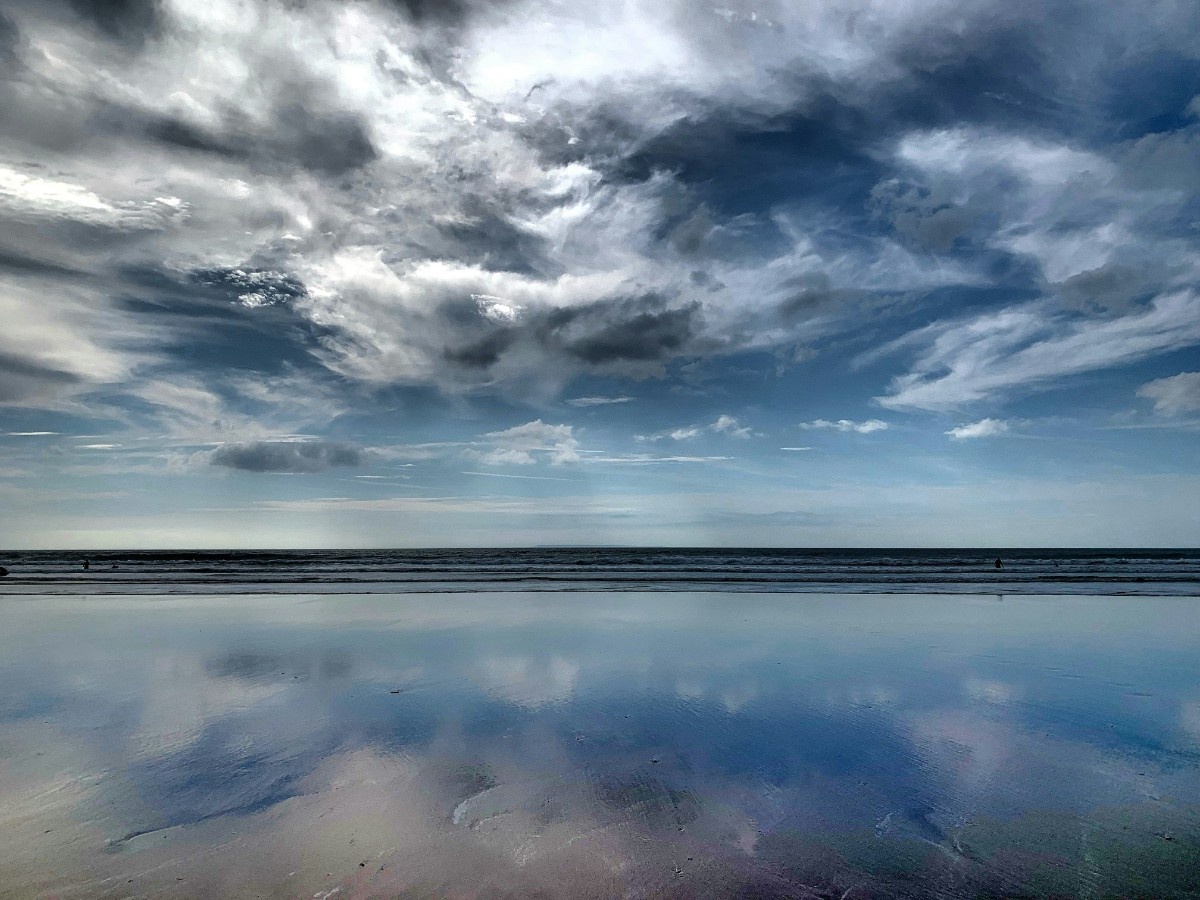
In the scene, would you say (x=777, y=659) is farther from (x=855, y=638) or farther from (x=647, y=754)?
(x=647, y=754)

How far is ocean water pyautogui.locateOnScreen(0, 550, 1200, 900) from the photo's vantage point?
15.5 ft

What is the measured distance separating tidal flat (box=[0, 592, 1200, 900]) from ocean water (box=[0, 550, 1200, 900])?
4cm

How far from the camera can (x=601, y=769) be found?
6695mm

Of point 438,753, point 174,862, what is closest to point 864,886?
point 438,753

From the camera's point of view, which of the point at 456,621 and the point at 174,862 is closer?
the point at 174,862

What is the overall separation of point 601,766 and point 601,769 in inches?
3.2

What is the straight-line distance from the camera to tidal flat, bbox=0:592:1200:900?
4719 mm

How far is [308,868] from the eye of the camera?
4.75 m

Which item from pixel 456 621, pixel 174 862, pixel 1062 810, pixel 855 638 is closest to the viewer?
pixel 174 862

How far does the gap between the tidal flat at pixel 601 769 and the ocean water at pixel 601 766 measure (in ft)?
0.12

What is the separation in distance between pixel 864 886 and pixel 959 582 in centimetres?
3428

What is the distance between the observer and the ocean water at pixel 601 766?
4.72m

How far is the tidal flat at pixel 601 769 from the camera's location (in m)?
4.72

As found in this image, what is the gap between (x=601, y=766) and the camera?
267 inches
